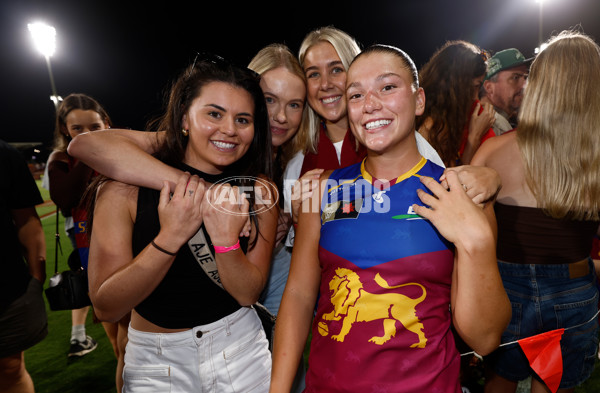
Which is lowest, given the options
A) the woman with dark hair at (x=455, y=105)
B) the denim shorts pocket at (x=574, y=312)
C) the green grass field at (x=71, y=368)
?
the green grass field at (x=71, y=368)

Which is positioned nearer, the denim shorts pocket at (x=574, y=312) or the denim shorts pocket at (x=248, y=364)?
the denim shorts pocket at (x=248, y=364)

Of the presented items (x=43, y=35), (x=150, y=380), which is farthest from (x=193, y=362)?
(x=43, y=35)

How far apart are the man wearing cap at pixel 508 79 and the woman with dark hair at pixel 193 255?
2.89 meters

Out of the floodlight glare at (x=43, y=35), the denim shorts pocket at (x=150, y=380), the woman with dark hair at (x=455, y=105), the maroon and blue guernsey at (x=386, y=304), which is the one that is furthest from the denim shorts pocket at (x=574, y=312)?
the floodlight glare at (x=43, y=35)

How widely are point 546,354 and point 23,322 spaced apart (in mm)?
3022

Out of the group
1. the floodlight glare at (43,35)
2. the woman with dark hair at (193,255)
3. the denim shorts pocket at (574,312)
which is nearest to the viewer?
the woman with dark hair at (193,255)

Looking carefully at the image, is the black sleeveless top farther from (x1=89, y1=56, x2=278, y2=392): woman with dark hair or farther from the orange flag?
the orange flag

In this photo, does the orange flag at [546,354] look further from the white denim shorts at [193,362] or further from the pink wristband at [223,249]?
the pink wristband at [223,249]

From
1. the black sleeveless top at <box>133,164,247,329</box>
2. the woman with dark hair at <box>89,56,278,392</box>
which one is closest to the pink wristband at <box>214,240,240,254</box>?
the woman with dark hair at <box>89,56,278,392</box>

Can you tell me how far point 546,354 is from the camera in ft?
5.70

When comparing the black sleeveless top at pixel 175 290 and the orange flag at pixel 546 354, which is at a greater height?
the black sleeveless top at pixel 175 290

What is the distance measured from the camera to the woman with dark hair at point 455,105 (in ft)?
8.27

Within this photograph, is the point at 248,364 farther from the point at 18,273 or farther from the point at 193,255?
the point at 18,273

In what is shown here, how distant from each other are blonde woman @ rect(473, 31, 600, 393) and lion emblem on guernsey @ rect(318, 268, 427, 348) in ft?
3.35
